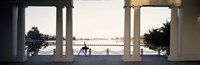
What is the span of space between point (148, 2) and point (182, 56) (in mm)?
4465

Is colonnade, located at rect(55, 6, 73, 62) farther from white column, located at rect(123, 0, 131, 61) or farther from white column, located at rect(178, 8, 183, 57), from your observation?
white column, located at rect(178, 8, 183, 57)

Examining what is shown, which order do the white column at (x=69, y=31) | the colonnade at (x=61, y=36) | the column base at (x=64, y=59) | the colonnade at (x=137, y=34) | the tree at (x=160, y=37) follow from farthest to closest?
the tree at (x=160, y=37) → the colonnade at (x=137, y=34) → the white column at (x=69, y=31) → the colonnade at (x=61, y=36) → the column base at (x=64, y=59)

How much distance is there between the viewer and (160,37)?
3206cm

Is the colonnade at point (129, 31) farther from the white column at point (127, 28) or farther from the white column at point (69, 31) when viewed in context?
the white column at point (69, 31)

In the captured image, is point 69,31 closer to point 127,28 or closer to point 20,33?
point 20,33

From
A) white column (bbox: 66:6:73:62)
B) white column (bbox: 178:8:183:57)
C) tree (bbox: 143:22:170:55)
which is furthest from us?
tree (bbox: 143:22:170:55)

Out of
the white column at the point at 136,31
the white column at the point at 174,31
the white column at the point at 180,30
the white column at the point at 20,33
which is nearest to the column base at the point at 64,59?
the white column at the point at 20,33

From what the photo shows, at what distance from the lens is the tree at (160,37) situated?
31.8 m

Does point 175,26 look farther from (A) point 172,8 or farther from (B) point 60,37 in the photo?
(B) point 60,37

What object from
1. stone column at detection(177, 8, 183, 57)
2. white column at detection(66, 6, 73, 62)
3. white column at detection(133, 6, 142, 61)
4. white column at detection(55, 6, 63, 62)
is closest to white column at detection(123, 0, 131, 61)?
white column at detection(133, 6, 142, 61)

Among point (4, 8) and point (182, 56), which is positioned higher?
point (4, 8)

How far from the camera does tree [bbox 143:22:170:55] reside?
31.8m

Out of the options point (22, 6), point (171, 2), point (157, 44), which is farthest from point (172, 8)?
point (22, 6)

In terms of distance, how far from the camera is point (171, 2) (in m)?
27.0
